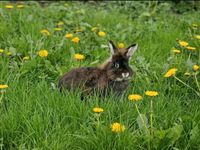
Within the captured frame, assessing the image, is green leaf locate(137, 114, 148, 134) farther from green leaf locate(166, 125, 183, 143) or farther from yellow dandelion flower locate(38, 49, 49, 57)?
yellow dandelion flower locate(38, 49, 49, 57)

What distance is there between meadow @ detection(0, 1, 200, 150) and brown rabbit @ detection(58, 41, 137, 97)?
11 cm

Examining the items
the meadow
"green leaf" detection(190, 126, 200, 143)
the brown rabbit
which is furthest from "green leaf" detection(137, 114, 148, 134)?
the brown rabbit

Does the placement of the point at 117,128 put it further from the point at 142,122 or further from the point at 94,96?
the point at 94,96

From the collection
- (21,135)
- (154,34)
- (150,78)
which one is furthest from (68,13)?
(21,135)

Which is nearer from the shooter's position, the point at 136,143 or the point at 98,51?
the point at 136,143

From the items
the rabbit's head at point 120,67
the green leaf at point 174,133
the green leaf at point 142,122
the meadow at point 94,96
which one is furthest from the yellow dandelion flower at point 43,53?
the green leaf at point 174,133

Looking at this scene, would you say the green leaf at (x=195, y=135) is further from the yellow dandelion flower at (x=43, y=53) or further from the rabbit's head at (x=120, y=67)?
the yellow dandelion flower at (x=43, y=53)

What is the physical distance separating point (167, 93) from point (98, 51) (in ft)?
4.20

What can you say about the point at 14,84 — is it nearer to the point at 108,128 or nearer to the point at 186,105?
the point at 108,128

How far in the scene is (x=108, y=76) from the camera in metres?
4.17

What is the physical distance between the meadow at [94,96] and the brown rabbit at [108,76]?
0.11 metres

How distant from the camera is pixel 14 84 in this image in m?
4.19

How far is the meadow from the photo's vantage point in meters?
3.38

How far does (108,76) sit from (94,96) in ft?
0.92
